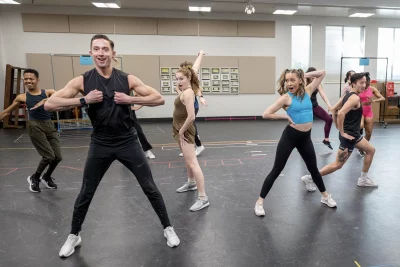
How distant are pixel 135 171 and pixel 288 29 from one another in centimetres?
1072

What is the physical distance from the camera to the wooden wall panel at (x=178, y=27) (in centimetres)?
1045

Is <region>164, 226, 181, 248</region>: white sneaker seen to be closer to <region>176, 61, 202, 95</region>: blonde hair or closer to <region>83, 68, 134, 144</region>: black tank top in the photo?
<region>83, 68, 134, 144</region>: black tank top

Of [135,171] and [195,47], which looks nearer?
[135,171]

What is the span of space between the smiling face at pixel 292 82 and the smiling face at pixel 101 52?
1652mm

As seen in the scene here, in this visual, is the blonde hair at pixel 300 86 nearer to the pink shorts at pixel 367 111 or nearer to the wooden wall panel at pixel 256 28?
the pink shorts at pixel 367 111

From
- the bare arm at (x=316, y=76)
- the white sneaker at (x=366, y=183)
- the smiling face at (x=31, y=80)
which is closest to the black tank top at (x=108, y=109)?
the smiling face at (x=31, y=80)

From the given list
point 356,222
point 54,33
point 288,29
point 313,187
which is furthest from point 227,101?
point 356,222

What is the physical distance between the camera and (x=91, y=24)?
10086 millimetres

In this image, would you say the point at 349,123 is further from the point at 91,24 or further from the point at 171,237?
the point at 91,24

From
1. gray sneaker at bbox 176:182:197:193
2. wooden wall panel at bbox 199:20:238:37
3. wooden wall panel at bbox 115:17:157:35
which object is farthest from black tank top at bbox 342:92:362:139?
wooden wall panel at bbox 115:17:157:35

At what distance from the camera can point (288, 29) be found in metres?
11.1

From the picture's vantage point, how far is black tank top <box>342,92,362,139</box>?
3.33m

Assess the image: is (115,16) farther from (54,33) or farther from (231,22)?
(231,22)

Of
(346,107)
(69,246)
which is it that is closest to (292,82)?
(346,107)
